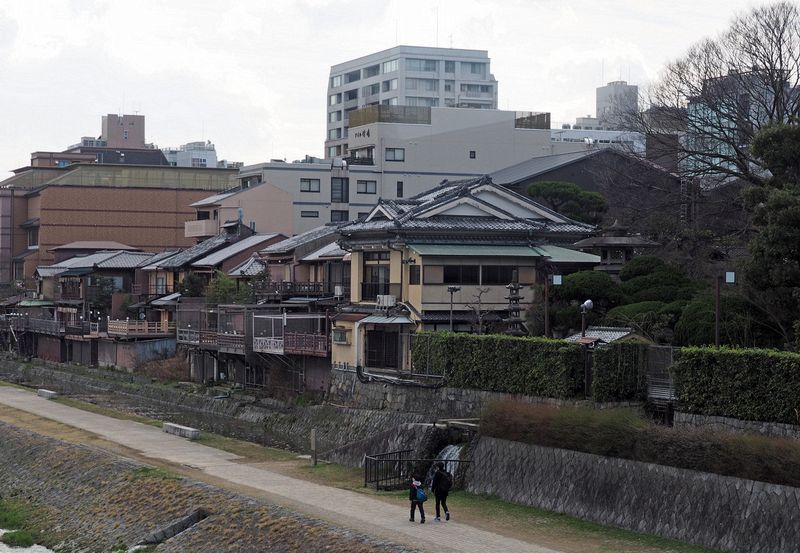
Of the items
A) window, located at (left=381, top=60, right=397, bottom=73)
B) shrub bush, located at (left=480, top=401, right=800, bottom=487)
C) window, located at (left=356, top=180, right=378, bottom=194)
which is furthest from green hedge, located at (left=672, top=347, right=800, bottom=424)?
window, located at (left=381, top=60, right=397, bottom=73)

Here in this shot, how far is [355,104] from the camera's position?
13488 centimetres

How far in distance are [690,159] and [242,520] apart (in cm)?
2740

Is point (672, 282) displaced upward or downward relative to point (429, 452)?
upward

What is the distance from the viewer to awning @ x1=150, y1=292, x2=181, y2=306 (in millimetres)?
72438

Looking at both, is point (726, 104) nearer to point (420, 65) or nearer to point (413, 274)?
point (413, 274)

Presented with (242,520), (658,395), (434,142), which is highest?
(434,142)

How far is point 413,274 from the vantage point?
4578 cm

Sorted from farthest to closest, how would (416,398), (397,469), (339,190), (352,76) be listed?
(352,76) → (339,190) → (416,398) → (397,469)

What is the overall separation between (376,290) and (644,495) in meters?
22.3

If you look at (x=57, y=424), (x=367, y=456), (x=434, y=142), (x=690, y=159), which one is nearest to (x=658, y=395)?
(x=367, y=456)

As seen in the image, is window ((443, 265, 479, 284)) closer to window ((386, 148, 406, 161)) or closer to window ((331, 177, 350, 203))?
window ((386, 148, 406, 161))

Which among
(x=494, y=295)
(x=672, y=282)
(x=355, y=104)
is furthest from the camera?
(x=355, y=104)

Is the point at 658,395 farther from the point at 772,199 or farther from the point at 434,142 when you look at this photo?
the point at 434,142

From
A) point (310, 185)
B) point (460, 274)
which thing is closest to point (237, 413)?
point (460, 274)
